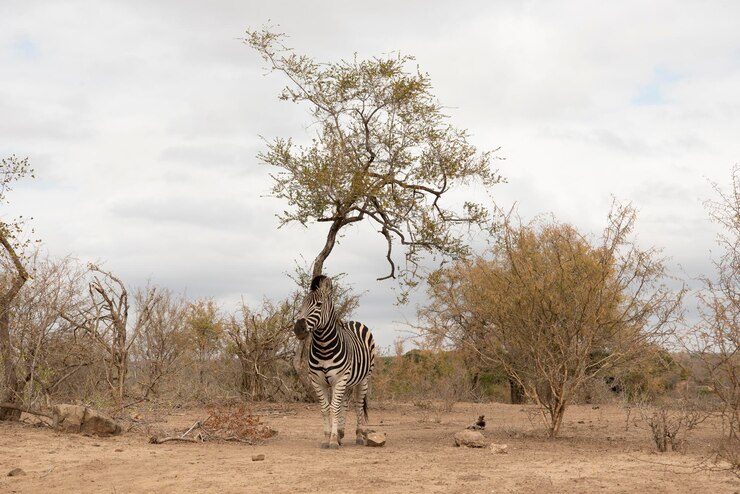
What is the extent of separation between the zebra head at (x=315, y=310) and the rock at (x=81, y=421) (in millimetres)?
3586

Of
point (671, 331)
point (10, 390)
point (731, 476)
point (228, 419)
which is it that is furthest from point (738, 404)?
point (10, 390)

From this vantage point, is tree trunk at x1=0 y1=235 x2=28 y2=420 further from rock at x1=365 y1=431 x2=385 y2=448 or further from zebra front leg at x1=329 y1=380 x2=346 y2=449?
rock at x1=365 y1=431 x2=385 y2=448

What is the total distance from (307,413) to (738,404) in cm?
1231

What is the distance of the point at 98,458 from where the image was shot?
37.4ft

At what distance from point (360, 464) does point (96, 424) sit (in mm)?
4977

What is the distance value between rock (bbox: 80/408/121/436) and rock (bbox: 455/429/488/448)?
578cm

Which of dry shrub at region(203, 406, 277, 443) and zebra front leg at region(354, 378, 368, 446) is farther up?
zebra front leg at region(354, 378, 368, 446)

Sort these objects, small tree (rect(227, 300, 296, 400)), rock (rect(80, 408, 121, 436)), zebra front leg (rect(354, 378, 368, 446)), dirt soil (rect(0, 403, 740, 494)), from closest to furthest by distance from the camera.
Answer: dirt soil (rect(0, 403, 740, 494)) < rock (rect(80, 408, 121, 436)) < zebra front leg (rect(354, 378, 368, 446)) < small tree (rect(227, 300, 296, 400))

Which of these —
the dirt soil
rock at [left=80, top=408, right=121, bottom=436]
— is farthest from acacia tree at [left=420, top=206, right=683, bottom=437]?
rock at [left=80, top=408, right=121, bottom=436]

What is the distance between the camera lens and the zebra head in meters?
12.9

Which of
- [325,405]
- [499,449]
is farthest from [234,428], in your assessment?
[499,449]

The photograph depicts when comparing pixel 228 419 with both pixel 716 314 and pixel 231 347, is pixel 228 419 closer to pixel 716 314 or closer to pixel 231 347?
pixel 716 314

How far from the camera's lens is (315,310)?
43.1ft

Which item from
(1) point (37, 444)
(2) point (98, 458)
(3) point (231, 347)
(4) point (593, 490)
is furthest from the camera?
(3) point (231, 347)
